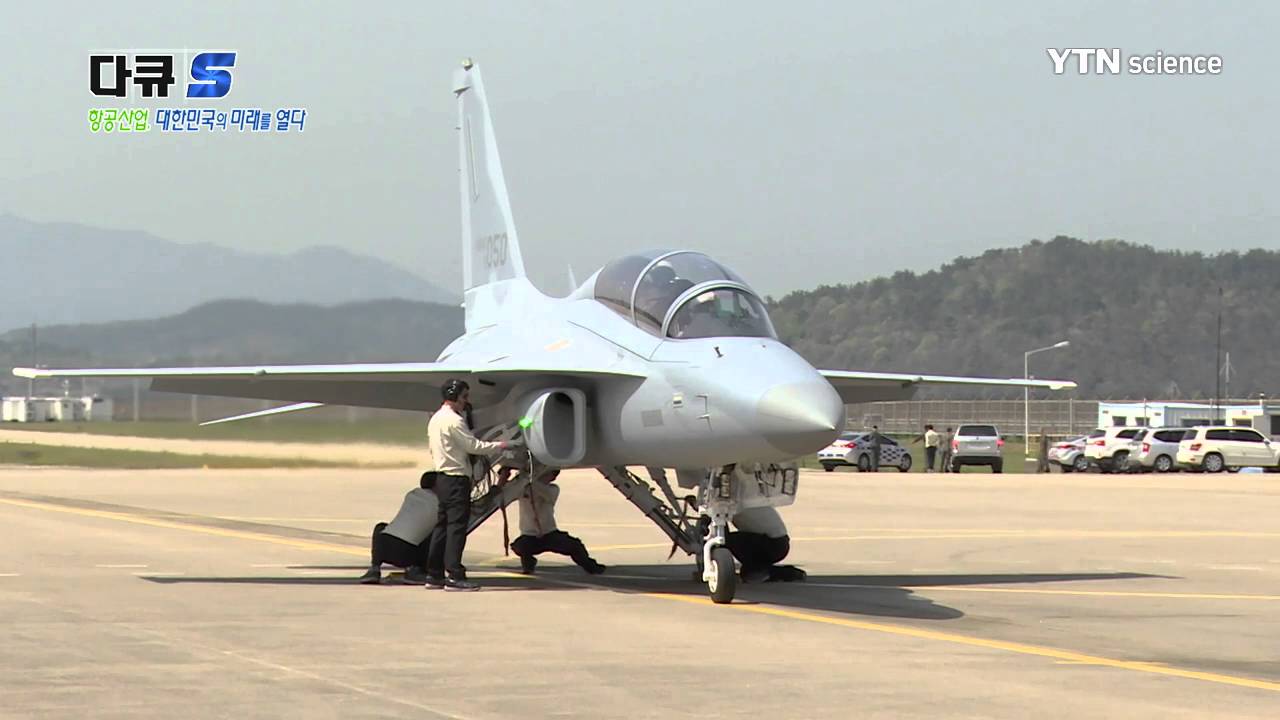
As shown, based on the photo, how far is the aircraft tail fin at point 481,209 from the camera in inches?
774

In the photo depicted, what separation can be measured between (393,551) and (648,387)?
9.52 ft

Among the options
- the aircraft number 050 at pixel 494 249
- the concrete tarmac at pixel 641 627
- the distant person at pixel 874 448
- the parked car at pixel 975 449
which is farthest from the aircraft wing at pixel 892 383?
the parked car at pixel 975 449

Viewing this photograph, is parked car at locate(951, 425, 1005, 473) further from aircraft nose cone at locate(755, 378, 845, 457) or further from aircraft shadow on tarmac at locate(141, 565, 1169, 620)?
aircraft nose cone at locate(755, 378, 845, 457)

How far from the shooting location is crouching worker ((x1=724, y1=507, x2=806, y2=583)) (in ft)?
49.7

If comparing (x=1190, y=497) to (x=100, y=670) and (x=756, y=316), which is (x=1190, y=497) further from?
(x=100, y=670)

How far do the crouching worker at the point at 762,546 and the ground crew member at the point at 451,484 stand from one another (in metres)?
2.47

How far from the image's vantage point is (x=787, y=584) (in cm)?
1500

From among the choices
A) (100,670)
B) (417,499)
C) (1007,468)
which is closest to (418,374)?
(417,499)

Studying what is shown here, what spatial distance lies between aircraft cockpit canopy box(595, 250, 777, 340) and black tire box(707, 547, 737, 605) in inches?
71.5

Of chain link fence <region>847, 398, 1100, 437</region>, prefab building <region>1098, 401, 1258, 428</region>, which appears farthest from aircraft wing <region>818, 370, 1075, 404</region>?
chain link fence <region>847, 398, 1100, 437</region>

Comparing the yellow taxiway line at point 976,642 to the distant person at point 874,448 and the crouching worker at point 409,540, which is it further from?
the distant person at point 874,448

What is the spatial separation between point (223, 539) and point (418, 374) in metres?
5.77

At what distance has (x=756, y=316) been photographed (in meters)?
13.5

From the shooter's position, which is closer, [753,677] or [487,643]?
[753,677]
